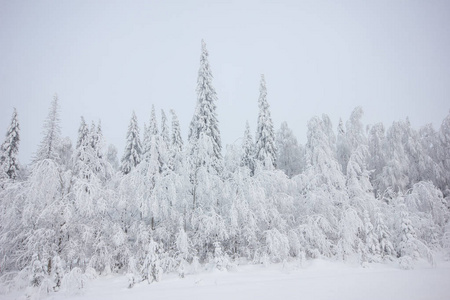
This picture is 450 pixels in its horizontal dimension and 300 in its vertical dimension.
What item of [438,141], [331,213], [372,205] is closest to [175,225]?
[331,213]

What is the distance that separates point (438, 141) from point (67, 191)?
34.0m

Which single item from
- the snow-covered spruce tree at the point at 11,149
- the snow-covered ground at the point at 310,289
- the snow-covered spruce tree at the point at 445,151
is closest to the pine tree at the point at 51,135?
the snow-covered ground at the point at 310,289

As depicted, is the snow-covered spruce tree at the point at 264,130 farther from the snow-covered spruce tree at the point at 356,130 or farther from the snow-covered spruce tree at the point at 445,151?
the snow-covered spruce tree at the point at 445,151

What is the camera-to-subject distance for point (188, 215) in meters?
15.9

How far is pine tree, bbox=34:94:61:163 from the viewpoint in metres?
12.2

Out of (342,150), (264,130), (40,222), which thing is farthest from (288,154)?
(40,222)

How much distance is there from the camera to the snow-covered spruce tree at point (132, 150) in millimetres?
30955

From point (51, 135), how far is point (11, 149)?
20.2 metres

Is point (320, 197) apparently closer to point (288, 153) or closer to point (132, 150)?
point (288, 153)

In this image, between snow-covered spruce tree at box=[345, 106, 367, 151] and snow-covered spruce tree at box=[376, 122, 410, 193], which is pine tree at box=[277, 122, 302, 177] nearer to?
snow-covered spruce tree at box=[345, 106, 367, 151]

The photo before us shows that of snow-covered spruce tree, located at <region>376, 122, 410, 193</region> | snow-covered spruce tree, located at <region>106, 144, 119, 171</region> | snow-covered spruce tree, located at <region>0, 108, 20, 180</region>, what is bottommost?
snow-covered spruce tree, located at <region>376, 122, 410, 193</region>

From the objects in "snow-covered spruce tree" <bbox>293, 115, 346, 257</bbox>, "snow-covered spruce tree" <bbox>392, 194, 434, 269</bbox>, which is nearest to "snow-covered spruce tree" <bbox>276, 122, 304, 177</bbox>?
"snow-covered spruce tree" <bbox>293, 115, 346, 257</bbox>

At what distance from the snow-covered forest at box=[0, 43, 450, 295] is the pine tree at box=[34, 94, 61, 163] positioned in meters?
0.05

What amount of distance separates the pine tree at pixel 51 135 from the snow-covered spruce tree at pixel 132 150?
18.2m
